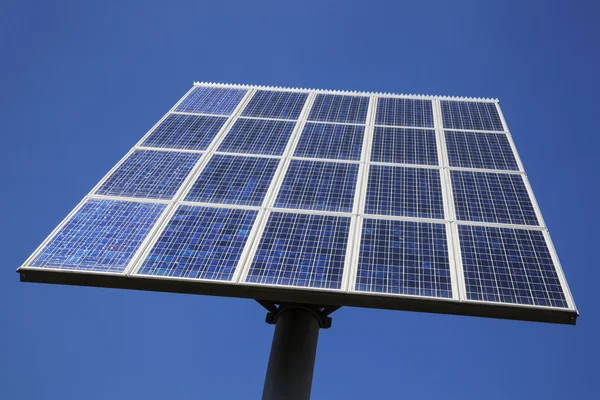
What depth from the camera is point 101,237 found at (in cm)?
1841

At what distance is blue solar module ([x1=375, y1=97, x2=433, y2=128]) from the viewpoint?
2761 centimetres

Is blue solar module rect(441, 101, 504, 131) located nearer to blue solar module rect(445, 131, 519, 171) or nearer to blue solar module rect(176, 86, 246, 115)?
blue solar module rect(445, 131, 519, 171)

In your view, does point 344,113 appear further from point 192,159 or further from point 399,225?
point 399,225

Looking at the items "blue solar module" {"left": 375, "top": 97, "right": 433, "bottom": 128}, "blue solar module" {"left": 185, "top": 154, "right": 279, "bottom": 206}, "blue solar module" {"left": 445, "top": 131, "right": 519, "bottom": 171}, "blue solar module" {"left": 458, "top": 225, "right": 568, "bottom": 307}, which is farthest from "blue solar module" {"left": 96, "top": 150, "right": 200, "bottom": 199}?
"blue solar module" {"left": 445, "top": 131, "right": 519, "bottom": 171}

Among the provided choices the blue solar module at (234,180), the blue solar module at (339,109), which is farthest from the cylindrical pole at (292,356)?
the blue solar module at (339,109)

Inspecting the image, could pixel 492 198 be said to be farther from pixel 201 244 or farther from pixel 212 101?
pixel 212 101

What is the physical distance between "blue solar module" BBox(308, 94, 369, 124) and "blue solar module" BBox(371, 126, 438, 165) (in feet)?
6.14

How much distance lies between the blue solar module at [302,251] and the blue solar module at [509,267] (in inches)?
141

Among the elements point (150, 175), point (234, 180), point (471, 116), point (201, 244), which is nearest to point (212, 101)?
point (150, 175)

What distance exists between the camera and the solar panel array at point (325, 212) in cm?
1661

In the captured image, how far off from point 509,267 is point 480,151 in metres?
8.55

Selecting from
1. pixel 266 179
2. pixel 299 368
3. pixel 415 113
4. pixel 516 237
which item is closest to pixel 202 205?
pixel 266 179

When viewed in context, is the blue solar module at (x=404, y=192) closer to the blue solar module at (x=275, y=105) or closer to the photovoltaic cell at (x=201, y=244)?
the photovoltaic cell at (x=201, y=244)

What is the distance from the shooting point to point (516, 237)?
18438 mm
